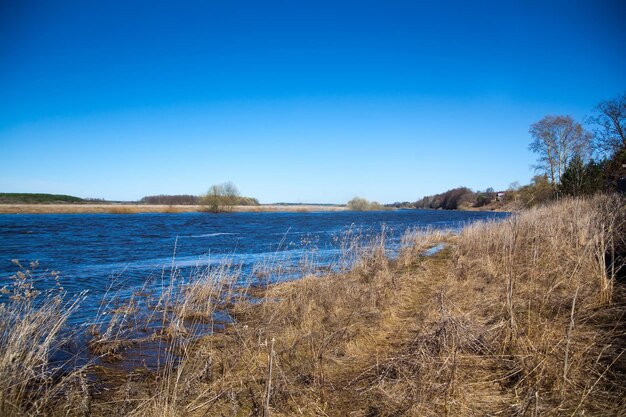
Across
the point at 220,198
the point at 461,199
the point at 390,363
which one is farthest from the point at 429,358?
the point at 461,199

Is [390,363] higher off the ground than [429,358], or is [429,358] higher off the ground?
[429,358]

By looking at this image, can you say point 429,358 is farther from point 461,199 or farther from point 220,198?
point 461,199

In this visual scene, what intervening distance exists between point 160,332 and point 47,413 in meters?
2.85

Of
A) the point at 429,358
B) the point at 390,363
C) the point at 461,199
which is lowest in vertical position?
the point at 390,363

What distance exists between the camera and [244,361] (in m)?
4.46

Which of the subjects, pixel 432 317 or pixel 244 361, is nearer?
pixel 244 361

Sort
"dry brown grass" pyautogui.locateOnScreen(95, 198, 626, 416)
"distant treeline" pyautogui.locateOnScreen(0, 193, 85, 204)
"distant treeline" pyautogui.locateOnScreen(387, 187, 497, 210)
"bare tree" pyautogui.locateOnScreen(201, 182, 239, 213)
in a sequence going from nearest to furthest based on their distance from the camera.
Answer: "dry brown grass" pyautogui.locateOnScreen(95, 198, 626, 416) → "bare tree" pyautogui.locateOnScreen(201, 182, 239, 213) → "distant treeline" pyautogui.locateOnScreen(0, 193, 85, 204) → "distant treeline" pyautogui.locateOnScreen(387, 187, 497, 210)

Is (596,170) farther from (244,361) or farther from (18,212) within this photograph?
(18,212)

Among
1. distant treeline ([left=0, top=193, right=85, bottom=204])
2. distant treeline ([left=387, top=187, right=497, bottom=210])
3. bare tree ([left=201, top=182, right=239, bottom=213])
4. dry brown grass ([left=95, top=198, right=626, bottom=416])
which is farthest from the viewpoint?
distant treeline ([left=387, top=187, right=497, bottom=210])

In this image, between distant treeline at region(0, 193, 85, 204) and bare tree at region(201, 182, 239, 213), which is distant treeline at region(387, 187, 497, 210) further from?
distant treeline at region(0, 193, 85, 204)

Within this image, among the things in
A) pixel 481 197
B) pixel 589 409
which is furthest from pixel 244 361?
pixel 481 197

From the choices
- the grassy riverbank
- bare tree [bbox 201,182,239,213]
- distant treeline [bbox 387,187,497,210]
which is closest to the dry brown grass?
the grassy riverbank

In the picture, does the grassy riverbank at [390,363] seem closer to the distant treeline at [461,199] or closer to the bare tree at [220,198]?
the bare tree at [220,198]

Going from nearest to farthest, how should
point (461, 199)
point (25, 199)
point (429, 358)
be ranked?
1. point (429, 358)
2. point (25, 199)
3. point (461, 199)
